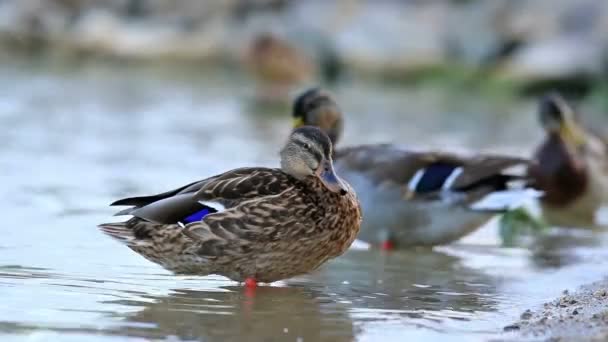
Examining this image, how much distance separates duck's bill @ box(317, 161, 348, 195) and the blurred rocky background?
12.2 metres

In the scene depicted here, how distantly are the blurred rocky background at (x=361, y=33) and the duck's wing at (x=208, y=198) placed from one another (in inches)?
482

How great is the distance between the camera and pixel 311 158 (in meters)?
5.68

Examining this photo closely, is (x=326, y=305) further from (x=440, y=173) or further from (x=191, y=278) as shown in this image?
(x=440, y=173)

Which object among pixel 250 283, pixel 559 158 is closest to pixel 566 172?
pixel 559 158

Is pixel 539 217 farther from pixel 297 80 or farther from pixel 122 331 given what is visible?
pixel 297 80

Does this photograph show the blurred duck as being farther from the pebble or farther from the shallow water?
the pebble

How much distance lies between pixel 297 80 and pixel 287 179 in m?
12.6

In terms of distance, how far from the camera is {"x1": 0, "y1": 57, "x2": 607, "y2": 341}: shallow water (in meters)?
4.89

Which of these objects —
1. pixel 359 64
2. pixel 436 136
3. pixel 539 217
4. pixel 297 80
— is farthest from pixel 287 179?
pixel 359 64

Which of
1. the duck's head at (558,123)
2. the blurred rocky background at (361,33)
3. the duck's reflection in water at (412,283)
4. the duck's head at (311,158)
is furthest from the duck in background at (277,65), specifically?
the duck's head at (311,158)

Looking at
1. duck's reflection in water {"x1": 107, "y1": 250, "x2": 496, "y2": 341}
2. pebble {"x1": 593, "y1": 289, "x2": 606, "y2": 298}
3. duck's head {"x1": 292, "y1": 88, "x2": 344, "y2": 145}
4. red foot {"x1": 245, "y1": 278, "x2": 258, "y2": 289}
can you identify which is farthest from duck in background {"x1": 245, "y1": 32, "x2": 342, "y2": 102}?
pebble {"x1": 593, "y1": 289, "x2": 606, "y2": 298}

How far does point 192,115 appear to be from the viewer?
13938 millimetres

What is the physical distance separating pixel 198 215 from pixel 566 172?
428cm

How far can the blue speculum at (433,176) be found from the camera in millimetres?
7289
